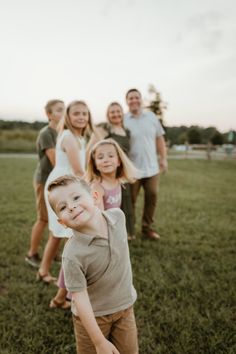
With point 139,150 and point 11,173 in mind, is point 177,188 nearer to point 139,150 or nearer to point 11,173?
point 139,150

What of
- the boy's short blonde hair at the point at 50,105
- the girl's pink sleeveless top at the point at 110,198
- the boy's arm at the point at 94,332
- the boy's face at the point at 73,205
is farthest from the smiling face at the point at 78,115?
the boy's arm at the point at 94,332

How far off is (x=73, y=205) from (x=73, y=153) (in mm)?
1530

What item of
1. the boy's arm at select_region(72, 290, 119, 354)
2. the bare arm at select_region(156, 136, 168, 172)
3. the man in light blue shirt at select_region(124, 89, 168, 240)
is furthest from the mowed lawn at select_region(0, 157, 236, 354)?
the boy's arm at select_region(72, 290, 119, 354)

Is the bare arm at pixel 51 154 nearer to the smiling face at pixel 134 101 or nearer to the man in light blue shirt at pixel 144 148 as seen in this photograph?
the man in light blue shirt at pixel 144 148

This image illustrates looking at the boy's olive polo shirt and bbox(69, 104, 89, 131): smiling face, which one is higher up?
A: bbox(69, 104, 89, 131): smiling face

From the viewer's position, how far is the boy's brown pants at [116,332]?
1590mm

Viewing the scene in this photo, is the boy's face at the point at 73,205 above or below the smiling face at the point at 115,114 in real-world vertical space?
below

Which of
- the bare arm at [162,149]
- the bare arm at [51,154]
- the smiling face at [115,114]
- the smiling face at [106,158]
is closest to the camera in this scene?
the smiling face at [106,158]

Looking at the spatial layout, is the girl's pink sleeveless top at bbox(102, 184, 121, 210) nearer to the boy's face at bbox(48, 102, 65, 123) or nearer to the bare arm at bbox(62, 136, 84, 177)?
the bare arm at bbox(62, 136, 84, 177)

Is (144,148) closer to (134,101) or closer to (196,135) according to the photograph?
(134,101)

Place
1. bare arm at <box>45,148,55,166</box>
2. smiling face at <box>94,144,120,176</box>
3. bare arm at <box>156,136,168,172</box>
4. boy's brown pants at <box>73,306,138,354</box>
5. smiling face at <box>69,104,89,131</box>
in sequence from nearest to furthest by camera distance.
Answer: boy's brown pants at <box>73,306,138,354</box>, smiling face at <box>94,144,120,176</box>, smiling face at <box>69,104,89,131</box>, bare arm at <box>45,148,55,166</box>, bare arm at <box>156,136,168,172</box>

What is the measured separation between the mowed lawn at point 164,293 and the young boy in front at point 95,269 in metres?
1.04

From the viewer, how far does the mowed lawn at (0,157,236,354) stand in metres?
2.57

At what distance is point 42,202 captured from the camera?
3.79m
